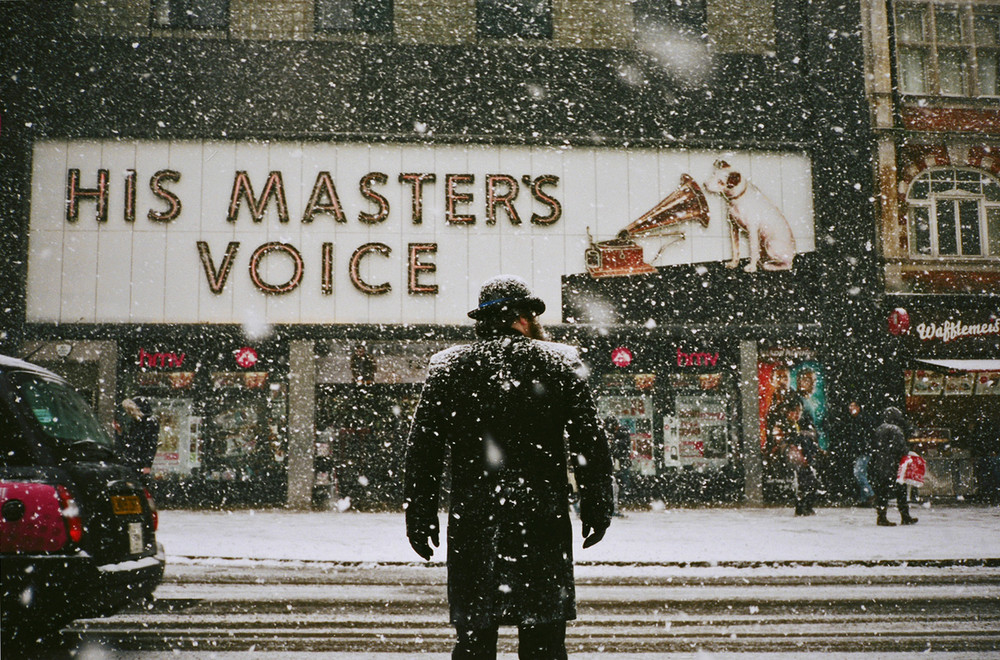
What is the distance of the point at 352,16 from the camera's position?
18.7 m

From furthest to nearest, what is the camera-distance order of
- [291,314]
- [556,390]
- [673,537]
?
1. [291,314]
2. [673,537]
3. [556,390]

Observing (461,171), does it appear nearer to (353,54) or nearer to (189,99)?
(353,54)

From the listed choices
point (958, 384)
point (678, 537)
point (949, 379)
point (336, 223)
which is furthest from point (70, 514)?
point (958, 384)

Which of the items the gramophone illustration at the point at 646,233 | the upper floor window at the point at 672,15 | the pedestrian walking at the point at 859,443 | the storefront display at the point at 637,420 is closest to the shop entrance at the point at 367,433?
the storefront display at the point at 637,420

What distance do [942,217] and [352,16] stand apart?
14.4 metres

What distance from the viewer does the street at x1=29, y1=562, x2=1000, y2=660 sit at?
542 centimetres

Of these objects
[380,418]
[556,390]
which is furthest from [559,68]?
[556,390]

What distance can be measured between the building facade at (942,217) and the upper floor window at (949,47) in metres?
0.02

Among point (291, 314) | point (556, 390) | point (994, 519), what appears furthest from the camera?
point (291, 314)

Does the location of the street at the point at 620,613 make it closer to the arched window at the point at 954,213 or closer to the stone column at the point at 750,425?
the stone column at the point at 750,425

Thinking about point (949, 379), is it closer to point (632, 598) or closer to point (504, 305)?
point (632, 598)

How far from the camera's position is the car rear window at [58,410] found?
512 centimetres

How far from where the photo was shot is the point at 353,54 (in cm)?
1828

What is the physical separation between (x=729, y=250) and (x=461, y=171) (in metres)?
6.39
